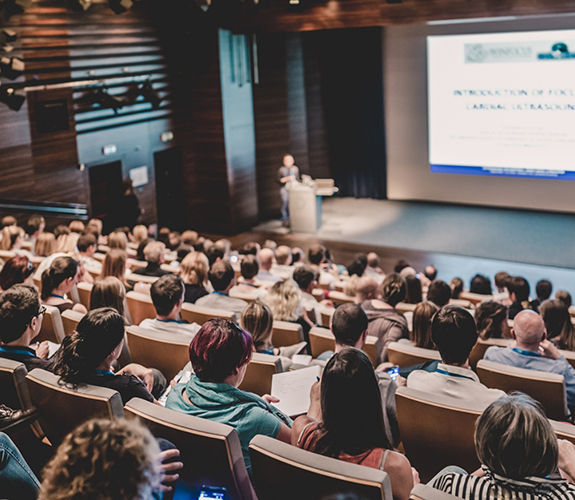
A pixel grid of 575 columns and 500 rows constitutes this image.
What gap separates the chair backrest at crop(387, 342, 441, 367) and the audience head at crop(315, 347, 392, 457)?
136 cm

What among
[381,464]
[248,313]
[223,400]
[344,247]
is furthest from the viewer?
[344,247]

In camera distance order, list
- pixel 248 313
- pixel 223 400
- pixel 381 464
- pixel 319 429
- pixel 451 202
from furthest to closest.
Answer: pixel 451 202, pixel 248 313, pixel 223 400, pixel 319 429, pixel 381 464

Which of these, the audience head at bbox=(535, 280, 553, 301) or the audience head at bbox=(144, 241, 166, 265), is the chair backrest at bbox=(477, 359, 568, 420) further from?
the audience head at bbox=(144, 241, 166, 265)

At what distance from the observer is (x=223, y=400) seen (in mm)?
2334

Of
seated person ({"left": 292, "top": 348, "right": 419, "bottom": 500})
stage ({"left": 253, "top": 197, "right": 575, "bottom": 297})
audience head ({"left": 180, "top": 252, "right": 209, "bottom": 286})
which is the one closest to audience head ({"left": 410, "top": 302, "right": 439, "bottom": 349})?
seated person ({"left": 292, "top": 348, "right": 419, "bottom": 500})

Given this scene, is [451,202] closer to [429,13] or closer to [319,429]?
[429,13]

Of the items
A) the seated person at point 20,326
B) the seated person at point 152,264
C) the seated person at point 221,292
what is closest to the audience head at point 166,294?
the seated person at point 20,326

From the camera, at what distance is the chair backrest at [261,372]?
9.86 ft

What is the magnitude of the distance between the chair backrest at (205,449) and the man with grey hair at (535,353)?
1.99 meters

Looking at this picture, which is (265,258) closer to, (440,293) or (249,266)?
(249,266)

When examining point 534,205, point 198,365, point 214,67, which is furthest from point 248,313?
point 534,205

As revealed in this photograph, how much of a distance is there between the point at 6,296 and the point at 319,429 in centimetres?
174

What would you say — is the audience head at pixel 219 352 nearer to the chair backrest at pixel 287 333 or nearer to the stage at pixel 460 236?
the chair backrest at pixel 287 333

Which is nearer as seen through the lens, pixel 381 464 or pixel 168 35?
pixel 381 464
